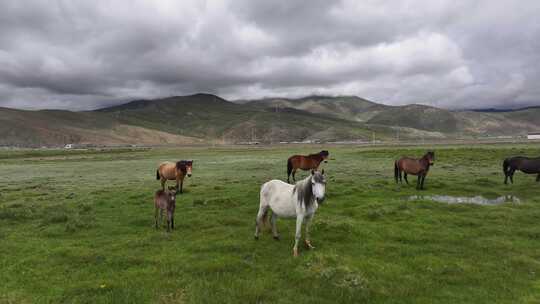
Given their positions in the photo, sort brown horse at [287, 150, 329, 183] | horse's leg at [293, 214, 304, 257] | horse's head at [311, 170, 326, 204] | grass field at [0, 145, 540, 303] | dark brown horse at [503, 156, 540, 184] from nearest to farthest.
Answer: grass field at [0, 145, 540, 303] < horse's head at [311, 170, 326, 204] < horse's leg at [293, 214, 304, 257] < dark brown horse at [503, 156, 540, 184] < brown horse at [287, 150, 329, 183]

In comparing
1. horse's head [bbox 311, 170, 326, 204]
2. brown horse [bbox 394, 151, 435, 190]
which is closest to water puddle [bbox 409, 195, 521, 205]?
brown horse [bbox 394, 151, 435, 190]

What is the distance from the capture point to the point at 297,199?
1043 centimetres

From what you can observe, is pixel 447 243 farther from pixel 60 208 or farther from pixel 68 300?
pixel 60 208

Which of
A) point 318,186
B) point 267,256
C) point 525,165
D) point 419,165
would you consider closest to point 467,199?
point 419,165

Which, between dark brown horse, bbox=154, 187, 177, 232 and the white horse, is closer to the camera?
the white horse

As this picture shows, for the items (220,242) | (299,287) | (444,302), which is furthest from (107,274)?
(444,302)

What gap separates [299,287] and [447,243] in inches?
264

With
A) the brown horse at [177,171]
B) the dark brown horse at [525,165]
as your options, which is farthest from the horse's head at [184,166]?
the dark brown horse at [525,165]

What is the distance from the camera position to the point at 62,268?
30.4 feet

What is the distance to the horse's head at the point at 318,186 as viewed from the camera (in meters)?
9.13

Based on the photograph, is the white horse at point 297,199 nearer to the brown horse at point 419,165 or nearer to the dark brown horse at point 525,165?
the brown horse at point 419,165

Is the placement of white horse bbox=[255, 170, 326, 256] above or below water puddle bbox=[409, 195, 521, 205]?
above

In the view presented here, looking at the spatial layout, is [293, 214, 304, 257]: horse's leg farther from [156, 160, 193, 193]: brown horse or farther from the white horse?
[156, 160, 193, 193]: brown horse

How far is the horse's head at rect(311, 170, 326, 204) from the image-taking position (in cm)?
913
